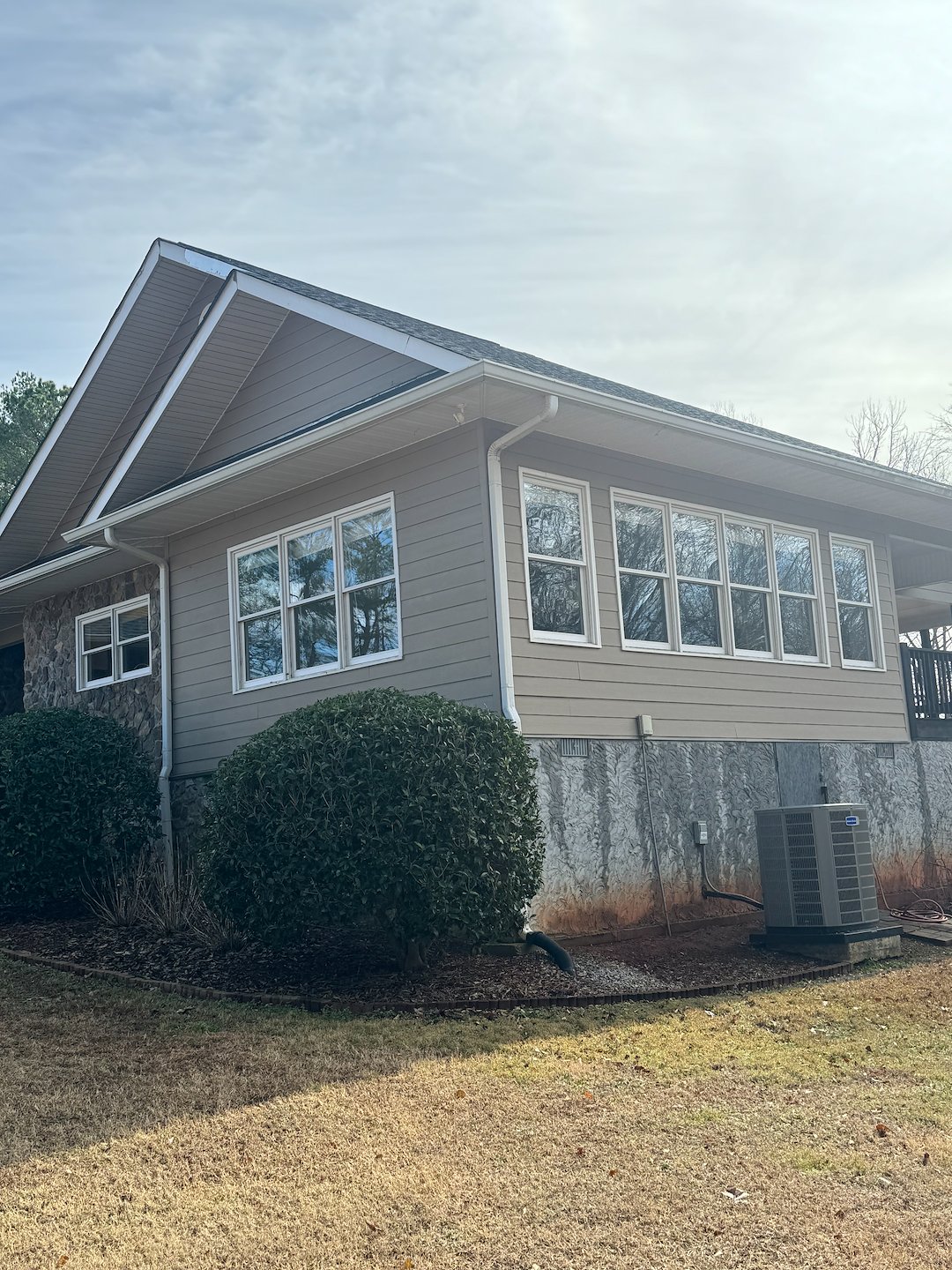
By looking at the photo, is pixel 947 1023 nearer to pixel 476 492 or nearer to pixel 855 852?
pixel 855 852

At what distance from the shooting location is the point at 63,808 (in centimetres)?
1089

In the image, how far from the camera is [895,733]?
13.1m

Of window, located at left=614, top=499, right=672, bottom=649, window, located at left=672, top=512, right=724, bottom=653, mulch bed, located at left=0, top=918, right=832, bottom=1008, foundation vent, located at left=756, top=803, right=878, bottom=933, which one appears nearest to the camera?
mulch bed, located at left=0, top=918, right=832, bottom=1008

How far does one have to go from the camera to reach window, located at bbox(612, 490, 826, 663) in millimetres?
10703

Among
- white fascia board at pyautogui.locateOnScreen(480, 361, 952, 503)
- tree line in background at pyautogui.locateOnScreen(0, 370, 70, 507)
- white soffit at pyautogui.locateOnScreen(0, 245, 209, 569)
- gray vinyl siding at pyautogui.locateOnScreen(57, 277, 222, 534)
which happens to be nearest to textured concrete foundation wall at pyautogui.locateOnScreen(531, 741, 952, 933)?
white fascia board at pyautogui.locateOnScreen(480, 361, 952, 503)

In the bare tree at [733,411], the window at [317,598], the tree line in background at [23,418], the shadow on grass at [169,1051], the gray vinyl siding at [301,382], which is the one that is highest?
the bare tree at [733,411]

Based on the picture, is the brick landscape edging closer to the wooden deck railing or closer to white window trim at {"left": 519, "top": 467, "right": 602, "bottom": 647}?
white window trim at {"left": 519, "top": 467, "right": 602, "bottom": 647}

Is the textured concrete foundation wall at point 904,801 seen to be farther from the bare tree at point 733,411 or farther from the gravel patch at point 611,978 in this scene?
the bare tree at point 733,411

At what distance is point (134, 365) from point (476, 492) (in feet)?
19.7

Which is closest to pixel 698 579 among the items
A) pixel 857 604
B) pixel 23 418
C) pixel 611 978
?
pixel 857 604

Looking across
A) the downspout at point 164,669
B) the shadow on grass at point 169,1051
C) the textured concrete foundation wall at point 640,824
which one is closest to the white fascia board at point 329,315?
the downspout at point 164,669

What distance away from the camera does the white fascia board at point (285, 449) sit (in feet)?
28.4

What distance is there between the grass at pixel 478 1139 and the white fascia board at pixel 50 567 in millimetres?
6244

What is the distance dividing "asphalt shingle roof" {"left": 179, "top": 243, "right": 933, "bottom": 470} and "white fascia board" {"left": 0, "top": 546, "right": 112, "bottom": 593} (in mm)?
3237
